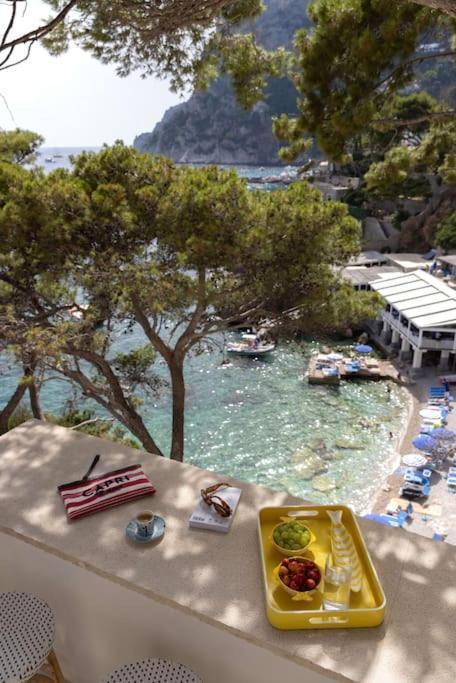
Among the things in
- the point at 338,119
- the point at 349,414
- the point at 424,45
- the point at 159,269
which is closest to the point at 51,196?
the point at 159,269

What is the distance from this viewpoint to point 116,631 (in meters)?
2.01

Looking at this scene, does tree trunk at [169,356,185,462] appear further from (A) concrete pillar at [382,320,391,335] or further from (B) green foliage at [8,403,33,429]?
(A) concrete pillar at [382,320,391,335]

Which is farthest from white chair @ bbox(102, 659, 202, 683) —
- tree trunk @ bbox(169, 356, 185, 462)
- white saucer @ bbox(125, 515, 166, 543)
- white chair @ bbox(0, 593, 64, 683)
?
tree trunk @ bbox(169, 356, 185, 462)

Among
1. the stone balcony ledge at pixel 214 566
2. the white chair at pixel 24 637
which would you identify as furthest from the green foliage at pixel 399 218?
the white chair at pixel 24 637

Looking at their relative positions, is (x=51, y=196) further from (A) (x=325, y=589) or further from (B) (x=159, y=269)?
(A) (x=325, y=589)

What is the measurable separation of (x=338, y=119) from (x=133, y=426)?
15.8 ft

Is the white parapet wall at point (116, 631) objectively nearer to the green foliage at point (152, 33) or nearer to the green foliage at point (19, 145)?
the green foliage at point (152, 33)

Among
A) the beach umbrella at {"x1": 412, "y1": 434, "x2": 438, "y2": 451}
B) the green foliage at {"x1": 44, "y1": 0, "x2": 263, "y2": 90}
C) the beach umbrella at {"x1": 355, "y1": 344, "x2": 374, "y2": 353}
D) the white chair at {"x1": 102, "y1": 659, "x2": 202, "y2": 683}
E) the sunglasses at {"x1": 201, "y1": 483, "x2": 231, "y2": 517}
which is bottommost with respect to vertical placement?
the beach umbrella at {"x1": 355, "y1": 344, "x2": 374, "y2": 353}

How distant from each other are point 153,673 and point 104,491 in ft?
2.31

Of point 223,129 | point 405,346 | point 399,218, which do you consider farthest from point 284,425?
point 223,129

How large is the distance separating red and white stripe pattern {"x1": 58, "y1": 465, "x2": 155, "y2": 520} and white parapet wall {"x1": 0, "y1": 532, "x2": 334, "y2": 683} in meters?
0.21

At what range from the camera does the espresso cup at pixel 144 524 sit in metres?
1.95

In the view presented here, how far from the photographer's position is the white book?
2.00 m

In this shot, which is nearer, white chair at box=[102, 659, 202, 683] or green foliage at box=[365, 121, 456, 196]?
white chair at box=[102, 659, 202, 683]
